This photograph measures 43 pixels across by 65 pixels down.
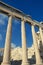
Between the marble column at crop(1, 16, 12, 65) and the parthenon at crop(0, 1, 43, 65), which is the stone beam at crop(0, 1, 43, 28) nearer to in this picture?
the parthenon at crop(0, 1, 43, 65)

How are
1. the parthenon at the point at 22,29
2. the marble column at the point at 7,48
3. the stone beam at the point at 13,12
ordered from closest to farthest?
the marble column at the point at 7,48, the parthenon at the point at 22,29, the stone beam at the point at 13,12

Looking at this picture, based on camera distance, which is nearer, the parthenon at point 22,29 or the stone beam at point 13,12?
the parthenon at point 22,29

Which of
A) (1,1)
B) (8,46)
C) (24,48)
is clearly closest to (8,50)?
(8,46)

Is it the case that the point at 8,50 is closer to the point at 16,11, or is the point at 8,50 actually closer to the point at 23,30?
the point at 23,30

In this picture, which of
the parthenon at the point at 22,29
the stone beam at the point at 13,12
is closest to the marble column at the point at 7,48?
the parthenon at the point at 22,29

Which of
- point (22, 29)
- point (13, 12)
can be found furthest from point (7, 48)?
point (13, 12)

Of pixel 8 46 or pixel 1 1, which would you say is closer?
pixel 8 46

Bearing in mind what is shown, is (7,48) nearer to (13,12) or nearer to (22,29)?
(22,29)

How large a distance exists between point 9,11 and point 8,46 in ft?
43.7

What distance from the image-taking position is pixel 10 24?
42.1 meters

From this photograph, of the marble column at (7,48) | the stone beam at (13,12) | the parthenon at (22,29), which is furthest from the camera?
the stone beam at (13,12)

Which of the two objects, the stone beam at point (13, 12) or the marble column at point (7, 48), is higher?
the stone beam at point (13, 12)

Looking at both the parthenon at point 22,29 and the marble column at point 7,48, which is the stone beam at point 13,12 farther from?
the marble column at point 7,48

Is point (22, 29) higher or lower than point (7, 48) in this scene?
higher
